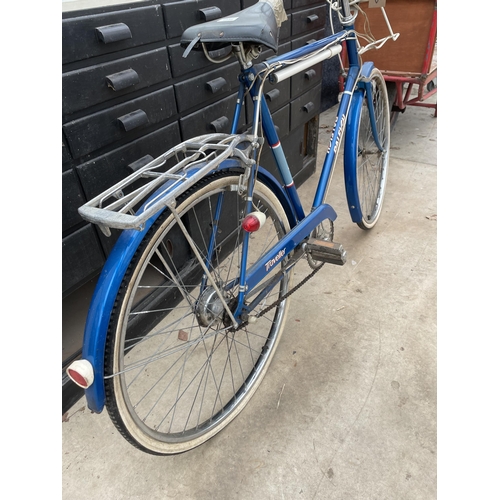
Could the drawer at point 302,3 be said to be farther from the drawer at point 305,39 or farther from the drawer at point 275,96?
the drawer at point 275,96

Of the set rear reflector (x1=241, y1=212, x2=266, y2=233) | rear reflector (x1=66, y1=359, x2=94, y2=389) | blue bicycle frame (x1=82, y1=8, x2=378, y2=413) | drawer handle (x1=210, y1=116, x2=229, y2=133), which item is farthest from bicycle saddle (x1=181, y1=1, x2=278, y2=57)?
rear reflector (x1=66, y1=359, x2=94, y2=389)

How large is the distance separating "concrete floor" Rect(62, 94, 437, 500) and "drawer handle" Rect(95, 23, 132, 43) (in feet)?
4.30

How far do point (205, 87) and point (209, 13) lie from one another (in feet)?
0.88

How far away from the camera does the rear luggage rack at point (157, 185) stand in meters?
0.84

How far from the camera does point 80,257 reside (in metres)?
1.35

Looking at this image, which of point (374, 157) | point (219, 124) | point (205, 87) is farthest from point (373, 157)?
point (205, 87)

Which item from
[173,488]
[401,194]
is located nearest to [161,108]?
[173,488]

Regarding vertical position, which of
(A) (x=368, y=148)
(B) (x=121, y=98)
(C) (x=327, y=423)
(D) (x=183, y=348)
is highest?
(B) (x=121, y=98)

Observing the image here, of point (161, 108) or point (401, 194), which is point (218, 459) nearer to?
point (161, 108)

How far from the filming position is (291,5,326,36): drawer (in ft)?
6.91

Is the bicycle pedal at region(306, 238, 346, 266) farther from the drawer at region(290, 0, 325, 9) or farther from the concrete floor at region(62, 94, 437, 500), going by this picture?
the drawer at region(290, 0, 325, 9)

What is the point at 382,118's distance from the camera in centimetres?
236

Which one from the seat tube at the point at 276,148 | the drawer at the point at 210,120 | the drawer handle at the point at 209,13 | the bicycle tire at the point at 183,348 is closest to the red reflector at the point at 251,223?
the bicycle tire at the point at 183,348

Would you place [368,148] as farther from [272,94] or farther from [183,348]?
[183,348]
